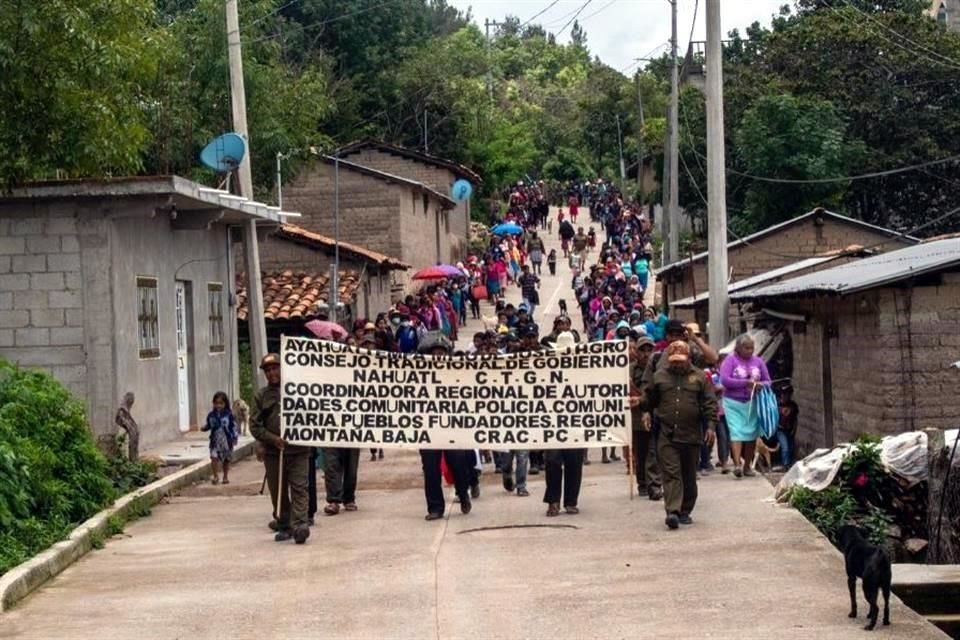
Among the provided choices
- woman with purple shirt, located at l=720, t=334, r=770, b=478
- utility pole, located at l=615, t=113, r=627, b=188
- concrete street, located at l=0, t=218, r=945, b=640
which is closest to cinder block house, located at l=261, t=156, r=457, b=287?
woman with purple shirt, located at l=720, t=334, r=770, b=478

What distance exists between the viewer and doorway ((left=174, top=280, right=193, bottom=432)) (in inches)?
964

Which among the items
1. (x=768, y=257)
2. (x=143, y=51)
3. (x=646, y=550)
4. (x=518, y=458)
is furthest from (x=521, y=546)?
(x=768, y=257)

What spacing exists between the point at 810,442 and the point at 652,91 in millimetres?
72129

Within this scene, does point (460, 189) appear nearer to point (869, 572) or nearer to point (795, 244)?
point (795, 244)

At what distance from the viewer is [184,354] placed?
981 inches

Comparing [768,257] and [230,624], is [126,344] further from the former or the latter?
[768,257]

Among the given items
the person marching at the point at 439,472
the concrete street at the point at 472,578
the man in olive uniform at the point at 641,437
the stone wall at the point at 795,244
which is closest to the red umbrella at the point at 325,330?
the concrete street at the point at 472,578

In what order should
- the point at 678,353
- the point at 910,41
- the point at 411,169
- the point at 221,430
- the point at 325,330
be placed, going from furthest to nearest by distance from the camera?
the point at 411,169
the point at 910,41
the point at 325,330
the point at 221,430
the point at 678,353

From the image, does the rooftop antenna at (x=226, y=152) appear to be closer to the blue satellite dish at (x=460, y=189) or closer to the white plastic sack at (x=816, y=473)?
the white plastic sack at (x=816, y=473)

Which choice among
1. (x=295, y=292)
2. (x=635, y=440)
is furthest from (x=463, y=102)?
(x=635, y=440)

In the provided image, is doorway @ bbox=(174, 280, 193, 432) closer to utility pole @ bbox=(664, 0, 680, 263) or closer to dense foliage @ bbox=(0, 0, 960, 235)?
dense foliage @ bbox=(0, 0, 960, 235)

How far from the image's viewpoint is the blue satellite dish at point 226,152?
76.4 ft

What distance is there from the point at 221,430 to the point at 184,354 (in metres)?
Answer: 6.54

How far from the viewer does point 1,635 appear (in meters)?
10.5
